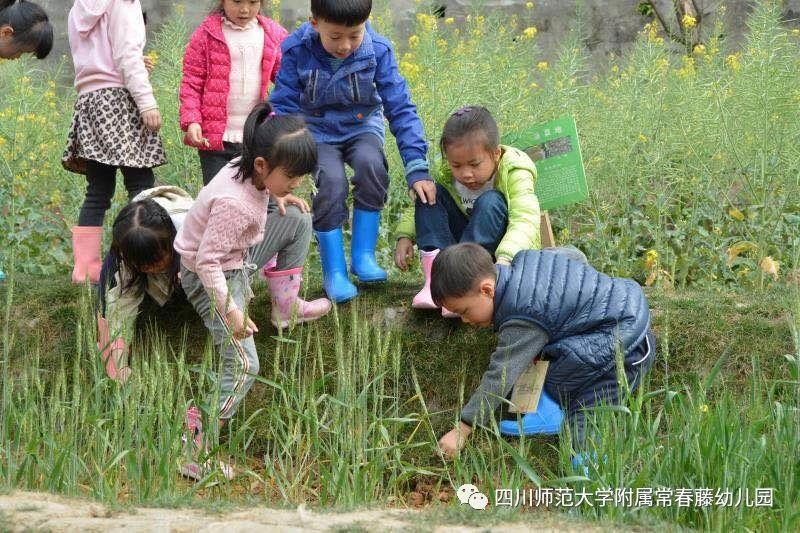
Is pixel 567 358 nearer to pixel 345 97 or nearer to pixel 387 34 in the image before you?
pixel 345 97

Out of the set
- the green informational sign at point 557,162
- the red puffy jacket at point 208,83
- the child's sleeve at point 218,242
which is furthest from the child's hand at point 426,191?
the red puffy jacket at point 208,83

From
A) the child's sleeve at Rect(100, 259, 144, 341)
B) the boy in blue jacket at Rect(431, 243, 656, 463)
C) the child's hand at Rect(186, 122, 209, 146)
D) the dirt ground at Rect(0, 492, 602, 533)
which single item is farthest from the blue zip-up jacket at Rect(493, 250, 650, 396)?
the child's hand at Rect(186, 122, 209, 146)

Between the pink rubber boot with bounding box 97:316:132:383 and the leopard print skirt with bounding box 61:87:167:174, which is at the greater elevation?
the leopard print skirt with bounding box 61:87:167:174

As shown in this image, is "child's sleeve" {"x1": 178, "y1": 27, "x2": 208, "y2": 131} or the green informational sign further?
"child's sleeve" {"x1": 178, "y1": 27, "x2": 208, "y2": 131}

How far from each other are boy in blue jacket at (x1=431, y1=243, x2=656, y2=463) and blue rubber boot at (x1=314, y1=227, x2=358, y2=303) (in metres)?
0.79

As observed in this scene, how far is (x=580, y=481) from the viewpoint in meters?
2.98

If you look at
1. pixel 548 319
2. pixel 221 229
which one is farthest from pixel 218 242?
pixel 548 319

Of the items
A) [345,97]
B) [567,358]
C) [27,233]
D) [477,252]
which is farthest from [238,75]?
[567,358]

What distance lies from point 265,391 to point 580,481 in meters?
1.62

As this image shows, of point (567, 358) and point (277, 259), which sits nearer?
point (567, 358)

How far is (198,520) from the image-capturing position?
2529 mm

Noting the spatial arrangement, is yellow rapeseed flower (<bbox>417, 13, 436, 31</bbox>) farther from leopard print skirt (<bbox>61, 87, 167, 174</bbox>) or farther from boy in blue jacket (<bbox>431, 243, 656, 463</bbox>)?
boy in blue jacket (<bbox>431, 243, 656, 463</bbox>)

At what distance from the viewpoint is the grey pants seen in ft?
11.8

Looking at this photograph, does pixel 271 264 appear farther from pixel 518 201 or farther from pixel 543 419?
pixel 543 419
